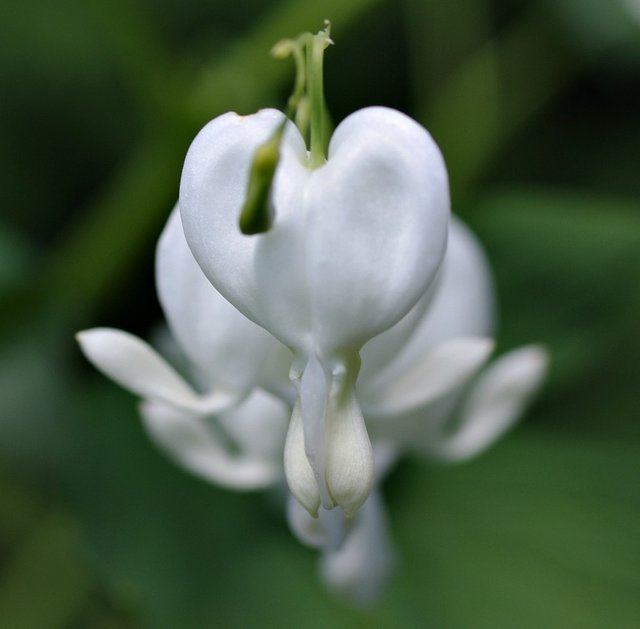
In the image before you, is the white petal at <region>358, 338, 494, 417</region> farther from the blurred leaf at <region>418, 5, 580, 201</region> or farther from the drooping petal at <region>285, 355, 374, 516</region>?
the blurred leaf at <region>418, 5, 580, 201</region>

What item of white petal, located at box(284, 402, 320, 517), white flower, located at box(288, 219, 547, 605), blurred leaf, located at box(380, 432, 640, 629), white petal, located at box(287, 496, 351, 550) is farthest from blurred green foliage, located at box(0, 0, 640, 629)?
white petal, located at box(284, 402, 320, 517)

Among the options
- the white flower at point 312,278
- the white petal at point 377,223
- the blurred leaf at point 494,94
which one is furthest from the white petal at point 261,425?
the blurred leaf at point 494,94

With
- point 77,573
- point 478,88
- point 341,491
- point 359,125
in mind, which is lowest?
point 77,573

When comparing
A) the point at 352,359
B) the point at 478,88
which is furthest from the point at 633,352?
the point at 352,359

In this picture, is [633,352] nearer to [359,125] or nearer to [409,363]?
[409,363]

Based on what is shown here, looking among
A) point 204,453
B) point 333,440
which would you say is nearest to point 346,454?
point 333,440

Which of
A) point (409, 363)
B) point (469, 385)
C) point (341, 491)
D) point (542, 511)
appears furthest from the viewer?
point (542, 511)
